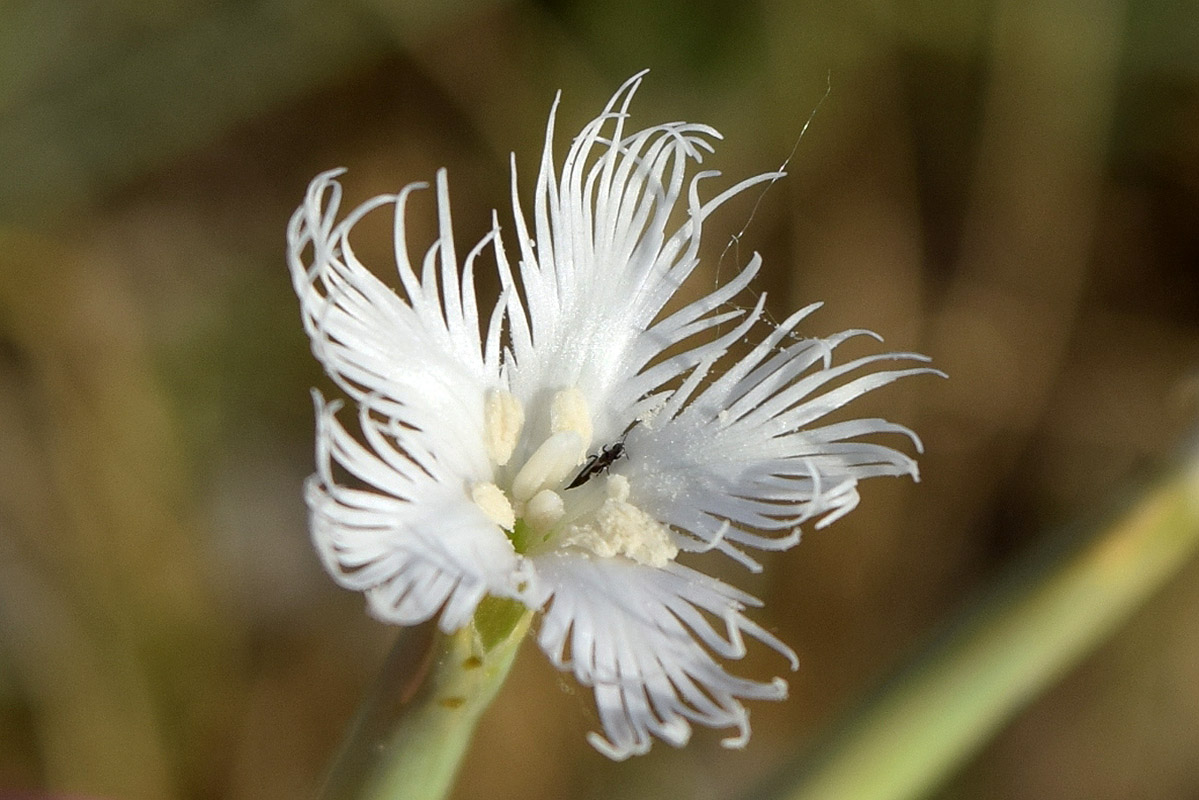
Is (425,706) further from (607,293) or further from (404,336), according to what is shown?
(607,293)

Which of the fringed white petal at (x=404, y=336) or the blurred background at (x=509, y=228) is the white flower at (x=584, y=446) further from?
the blurred background at (x=509, y=228)

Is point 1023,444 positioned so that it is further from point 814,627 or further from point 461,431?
point 461,431

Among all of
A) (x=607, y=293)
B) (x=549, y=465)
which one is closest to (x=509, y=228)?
(x=607, y=293)

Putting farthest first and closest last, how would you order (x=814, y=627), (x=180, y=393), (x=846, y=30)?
(x=814, y=627)
(x=846, y=30)
(x=180, y=393)

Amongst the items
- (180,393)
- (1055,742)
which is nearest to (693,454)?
(180,393)

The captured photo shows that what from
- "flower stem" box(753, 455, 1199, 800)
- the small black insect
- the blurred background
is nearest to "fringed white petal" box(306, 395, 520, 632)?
the small black insect

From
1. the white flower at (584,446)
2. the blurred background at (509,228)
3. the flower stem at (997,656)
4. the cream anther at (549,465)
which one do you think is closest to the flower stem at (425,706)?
the white flower at (584,446)
